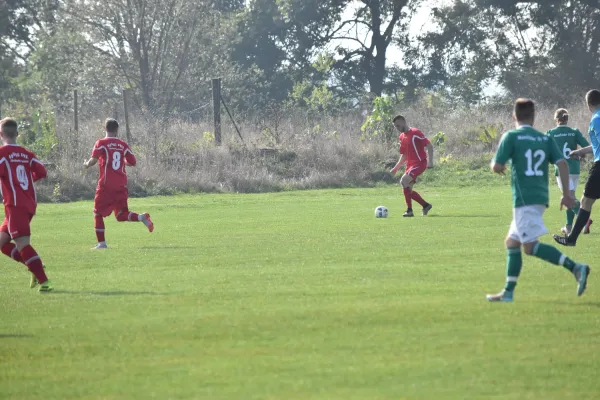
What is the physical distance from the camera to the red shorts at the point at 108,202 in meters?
16.7

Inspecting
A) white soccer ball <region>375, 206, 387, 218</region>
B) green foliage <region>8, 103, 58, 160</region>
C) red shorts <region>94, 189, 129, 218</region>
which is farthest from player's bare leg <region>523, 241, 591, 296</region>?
green foliage <region>8, 103, 58, 160</region>

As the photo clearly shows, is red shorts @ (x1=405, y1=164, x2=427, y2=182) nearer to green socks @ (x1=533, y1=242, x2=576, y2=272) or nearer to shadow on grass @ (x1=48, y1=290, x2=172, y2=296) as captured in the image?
shadow on grass @ (x1=48, y1=290, x2=172, y2=296)

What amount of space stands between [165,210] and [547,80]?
1299 inches

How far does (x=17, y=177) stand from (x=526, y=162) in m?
5.41

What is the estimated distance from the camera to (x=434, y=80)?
194 ft

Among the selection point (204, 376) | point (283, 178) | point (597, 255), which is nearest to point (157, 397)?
point (204, 376)

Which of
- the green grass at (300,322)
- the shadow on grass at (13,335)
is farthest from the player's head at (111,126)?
Result: the shadow on grass at (13,335)

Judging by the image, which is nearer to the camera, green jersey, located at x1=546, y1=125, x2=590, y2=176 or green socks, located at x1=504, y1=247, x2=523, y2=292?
green socks, located at x1=504, y1=247, x2=523, y2=292

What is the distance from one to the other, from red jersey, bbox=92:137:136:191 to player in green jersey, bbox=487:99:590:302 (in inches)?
330

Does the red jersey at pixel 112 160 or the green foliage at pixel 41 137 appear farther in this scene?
the green foliage at pixel 41 137

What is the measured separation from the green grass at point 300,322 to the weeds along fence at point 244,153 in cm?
1539

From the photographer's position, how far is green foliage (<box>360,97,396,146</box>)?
123ft

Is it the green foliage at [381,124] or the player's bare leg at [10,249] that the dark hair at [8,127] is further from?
the green foliage at [381,124]

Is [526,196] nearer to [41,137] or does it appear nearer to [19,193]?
[19,193]
